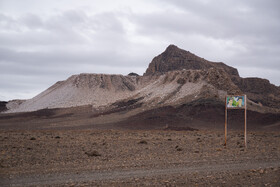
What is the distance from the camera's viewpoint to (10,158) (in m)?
16.6

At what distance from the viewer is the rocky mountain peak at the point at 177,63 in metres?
132

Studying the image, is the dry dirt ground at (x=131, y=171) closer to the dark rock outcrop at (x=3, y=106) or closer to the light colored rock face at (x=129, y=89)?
the light colored rock face at (x=129, y=89)

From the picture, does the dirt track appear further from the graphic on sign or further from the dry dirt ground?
the graphic on sign

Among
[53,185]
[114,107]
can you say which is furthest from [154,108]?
[53,185]

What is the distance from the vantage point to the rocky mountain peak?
13250 cm

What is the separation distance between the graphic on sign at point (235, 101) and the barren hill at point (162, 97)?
1838 inches

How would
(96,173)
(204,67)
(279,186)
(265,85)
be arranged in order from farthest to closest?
(204,67) → (265,85) → (96,173) → (279,186)

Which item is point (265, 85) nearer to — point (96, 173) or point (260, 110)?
point (260, 110)

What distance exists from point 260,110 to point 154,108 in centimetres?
2449

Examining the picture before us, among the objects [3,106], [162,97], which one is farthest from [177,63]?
[3,106]

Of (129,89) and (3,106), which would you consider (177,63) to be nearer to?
(129,89)

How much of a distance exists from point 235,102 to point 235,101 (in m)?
0.06

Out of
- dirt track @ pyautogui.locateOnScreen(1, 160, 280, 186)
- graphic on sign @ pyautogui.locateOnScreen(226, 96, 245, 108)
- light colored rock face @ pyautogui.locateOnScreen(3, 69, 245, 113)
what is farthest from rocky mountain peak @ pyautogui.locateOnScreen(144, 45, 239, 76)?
dirt track @ pyautogui.locateOnScreen(1, 160, 280, 186)

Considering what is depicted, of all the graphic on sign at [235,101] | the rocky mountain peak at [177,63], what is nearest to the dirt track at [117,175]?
the graphic on sign at [235,101]
